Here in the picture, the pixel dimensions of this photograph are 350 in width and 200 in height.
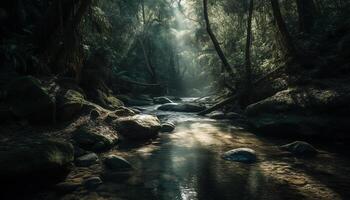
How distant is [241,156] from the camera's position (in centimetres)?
762

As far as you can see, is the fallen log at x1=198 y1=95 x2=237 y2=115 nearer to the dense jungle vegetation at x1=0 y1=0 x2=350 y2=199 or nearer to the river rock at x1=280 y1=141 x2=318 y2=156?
the dense jungle vegetation at x1=0 y1=0 x2=350 y2=199

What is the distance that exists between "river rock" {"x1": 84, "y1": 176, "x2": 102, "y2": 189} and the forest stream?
11 centimetres

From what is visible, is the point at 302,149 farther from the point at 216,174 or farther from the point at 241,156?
the point at 216,174

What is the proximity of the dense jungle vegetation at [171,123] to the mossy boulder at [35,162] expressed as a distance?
0.02 meters

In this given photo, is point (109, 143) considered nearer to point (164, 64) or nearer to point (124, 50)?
point (124, 50)

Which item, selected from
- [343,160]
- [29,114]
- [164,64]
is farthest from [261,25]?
[164,64]

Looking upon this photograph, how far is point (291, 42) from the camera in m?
13.5

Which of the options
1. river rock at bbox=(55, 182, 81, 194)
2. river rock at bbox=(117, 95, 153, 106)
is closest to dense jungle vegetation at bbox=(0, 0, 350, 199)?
river rock at bbox=(55, 182, 81, 194)

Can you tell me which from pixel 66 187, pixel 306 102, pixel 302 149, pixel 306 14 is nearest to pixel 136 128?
pixel 66 187

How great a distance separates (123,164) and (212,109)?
9.60 metres

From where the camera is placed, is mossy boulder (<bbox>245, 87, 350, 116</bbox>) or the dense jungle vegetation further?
mossy boulder (<bbox>245, 87, 350, 116</bbox>)

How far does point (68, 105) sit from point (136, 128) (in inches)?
78.7

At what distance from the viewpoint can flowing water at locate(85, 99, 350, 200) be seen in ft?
18.3

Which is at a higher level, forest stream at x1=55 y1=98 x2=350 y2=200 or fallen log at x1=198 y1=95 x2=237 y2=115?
fallen log at x1=198 y1=95 x2=237 y2=115
